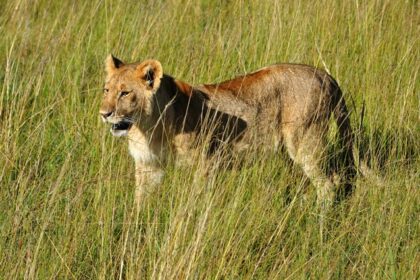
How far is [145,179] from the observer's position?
14.5 feet

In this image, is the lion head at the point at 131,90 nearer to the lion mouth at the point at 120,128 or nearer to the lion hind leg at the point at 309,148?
the lion mouth at the point at 120,128

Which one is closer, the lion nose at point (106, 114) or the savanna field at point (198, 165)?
the savanna field at point (198, 165)

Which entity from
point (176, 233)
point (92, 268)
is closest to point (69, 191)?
point (92, 268)

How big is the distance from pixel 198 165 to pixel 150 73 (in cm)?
86

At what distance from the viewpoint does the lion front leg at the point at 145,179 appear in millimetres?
4223

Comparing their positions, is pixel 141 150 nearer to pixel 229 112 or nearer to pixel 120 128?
pixel 120 128

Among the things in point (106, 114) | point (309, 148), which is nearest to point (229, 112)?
point (309, 148)

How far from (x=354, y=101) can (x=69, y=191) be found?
2176 millimetres

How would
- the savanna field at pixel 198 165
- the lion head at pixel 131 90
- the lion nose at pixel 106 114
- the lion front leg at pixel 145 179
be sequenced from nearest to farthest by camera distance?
the savanna field at pixel 198 165 < the lion front leg at pixel 145 179 < the lion nose at pixel 106 114 < the lion head at pixel 131 90

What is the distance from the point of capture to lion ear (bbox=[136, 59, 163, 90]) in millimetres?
4840

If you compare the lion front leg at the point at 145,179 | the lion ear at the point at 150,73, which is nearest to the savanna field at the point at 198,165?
the lion front leg at the point at 145,179

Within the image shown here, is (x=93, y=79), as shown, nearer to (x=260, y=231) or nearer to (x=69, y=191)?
(x=69, y=191)

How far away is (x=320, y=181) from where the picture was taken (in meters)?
4.72

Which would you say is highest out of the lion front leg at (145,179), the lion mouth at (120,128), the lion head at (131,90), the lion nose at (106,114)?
the lion head at (131,90)
